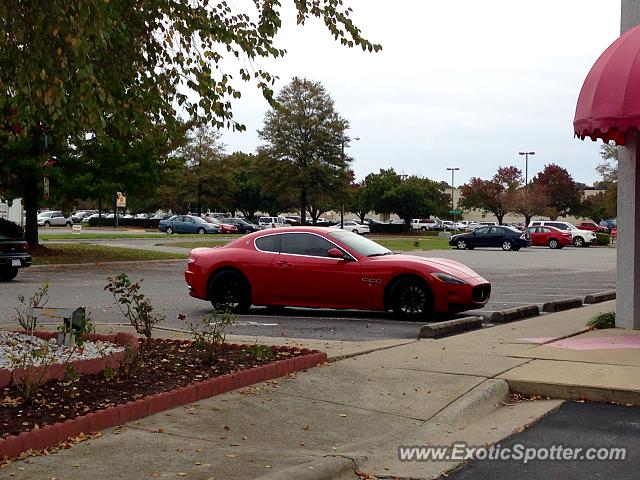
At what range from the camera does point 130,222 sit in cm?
8862

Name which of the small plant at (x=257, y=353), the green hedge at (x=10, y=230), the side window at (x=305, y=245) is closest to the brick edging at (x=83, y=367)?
the small plant at (x=257, y=353)

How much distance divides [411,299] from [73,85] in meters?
6.94

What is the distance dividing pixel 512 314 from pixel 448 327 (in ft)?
8.39

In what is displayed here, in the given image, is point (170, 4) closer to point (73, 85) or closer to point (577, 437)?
→ point (73, 85)

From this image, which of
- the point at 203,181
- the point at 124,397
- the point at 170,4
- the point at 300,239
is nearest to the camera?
the point at 124,397

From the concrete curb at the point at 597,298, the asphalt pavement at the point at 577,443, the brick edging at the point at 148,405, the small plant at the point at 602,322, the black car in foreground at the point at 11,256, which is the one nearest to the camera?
the brick edging at the point at 148,405

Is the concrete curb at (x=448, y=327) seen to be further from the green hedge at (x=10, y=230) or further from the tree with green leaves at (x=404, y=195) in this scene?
the tree with green leaves at (x=404, y=195)

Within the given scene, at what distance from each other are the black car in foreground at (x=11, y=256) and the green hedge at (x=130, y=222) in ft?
209

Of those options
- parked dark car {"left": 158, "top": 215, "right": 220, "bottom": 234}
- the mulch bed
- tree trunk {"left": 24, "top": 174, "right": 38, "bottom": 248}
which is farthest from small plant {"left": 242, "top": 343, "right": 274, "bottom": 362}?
parked dark car {"left": 158, "top": 215, "right": 220, "bottom": 234}

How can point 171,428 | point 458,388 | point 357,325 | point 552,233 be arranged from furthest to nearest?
point 552,233, point 357,325, point 458,388, point 171,428

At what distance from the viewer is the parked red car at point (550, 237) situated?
55.7m

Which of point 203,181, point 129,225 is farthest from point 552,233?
point 129,225

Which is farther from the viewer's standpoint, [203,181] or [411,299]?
[203,181]

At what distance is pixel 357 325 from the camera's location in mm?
13297
